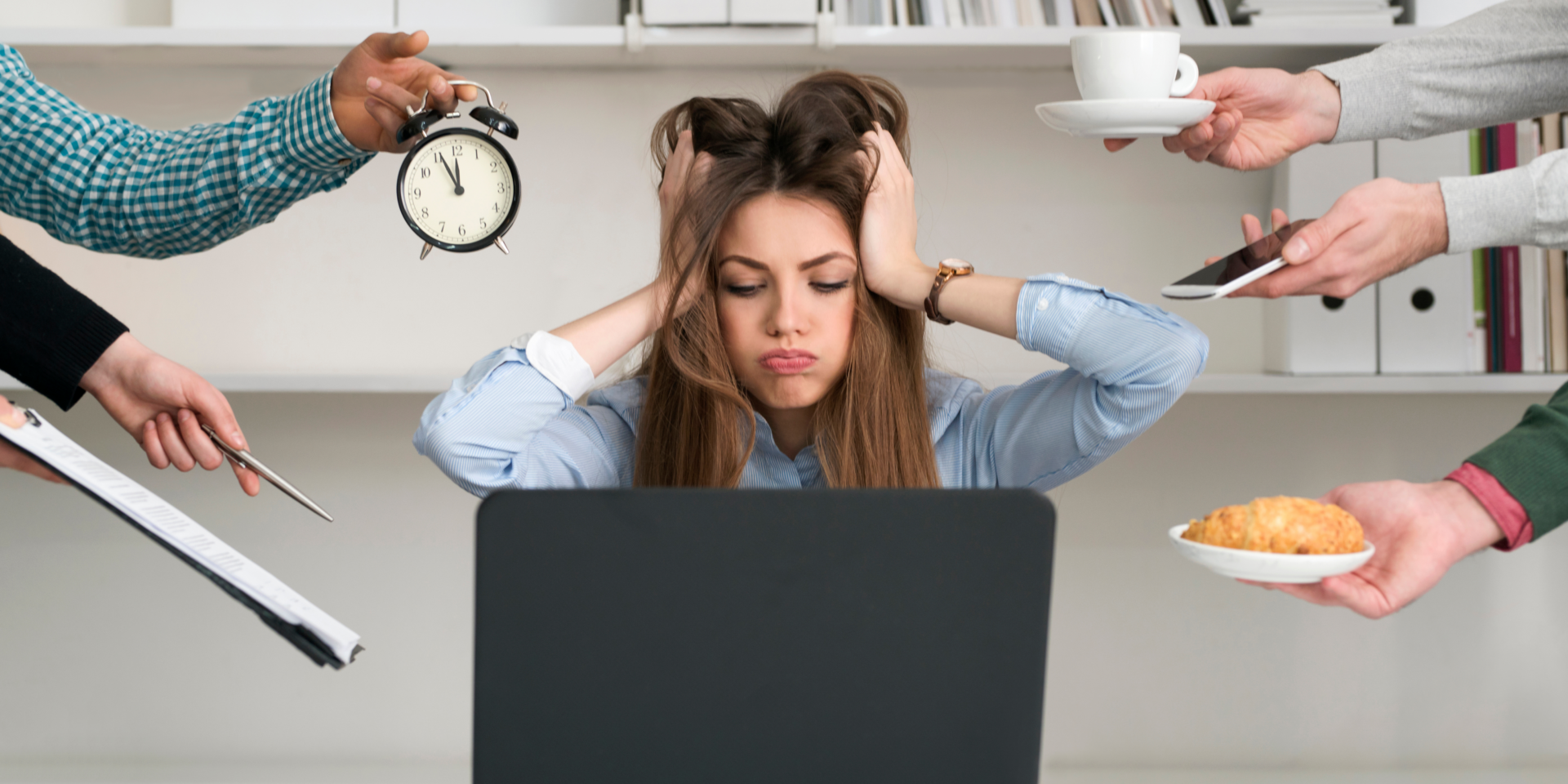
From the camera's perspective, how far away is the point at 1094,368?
3.61 feet

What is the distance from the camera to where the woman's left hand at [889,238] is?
1185 mm

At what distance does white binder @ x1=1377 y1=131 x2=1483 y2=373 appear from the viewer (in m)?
1.59

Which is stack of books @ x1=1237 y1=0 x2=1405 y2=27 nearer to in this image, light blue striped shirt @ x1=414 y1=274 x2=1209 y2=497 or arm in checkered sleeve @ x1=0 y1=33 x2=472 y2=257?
light blue striped shirt @ x1=414 y1=274 x2=1209 y2=497

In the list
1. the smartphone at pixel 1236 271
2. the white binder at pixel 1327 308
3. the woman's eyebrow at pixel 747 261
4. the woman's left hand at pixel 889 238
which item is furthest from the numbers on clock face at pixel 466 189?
the white binder at pixel 1327 308

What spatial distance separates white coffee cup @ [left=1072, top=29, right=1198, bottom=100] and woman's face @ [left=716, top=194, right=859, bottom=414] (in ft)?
1.08

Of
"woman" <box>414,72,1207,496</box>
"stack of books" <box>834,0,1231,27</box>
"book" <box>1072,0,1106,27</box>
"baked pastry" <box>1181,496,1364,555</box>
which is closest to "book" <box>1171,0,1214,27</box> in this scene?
"stack of books" <box>834,0,1231,27</box>

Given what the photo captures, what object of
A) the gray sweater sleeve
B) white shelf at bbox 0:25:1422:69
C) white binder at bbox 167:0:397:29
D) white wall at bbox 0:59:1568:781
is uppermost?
white binder at bbox 167:0:397:29

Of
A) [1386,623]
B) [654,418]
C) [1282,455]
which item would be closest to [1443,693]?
[1386,623]

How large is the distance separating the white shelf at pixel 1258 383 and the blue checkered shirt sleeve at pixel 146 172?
300 millimetres

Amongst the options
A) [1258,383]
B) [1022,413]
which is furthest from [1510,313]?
[1022,413]

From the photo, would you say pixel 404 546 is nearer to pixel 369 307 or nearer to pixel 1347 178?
pixel 369 307

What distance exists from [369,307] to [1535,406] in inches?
67.4

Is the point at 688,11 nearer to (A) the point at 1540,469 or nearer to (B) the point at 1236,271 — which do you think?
(B) the point at 1236,271

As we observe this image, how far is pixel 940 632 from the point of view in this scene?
485 mm
